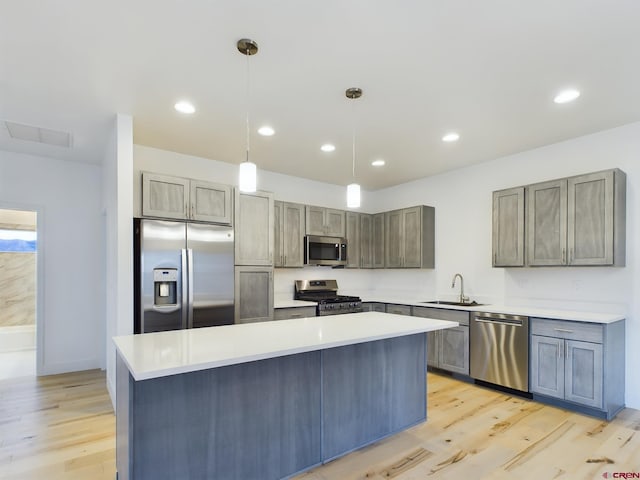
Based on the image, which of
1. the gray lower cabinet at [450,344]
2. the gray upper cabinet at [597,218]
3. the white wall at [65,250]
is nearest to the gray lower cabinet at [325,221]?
the gray lower cabinet at [450,344]

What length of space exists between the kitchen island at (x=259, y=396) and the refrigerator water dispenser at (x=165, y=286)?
3.77 ft

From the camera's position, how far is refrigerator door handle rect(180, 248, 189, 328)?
3529 mm

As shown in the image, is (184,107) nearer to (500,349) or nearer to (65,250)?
(65,250)

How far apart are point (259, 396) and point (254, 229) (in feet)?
8.14

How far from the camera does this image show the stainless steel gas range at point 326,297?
4809 mm

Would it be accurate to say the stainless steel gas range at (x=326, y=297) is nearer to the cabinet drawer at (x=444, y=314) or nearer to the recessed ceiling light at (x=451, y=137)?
the cabinet drawer at (x=444, y=314)

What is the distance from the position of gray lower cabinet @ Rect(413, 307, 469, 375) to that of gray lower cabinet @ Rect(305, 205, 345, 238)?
5.64 ft

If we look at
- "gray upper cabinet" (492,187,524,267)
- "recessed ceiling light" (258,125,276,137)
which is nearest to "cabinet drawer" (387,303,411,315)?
"gray upper cabinet" (492,187,524,267)

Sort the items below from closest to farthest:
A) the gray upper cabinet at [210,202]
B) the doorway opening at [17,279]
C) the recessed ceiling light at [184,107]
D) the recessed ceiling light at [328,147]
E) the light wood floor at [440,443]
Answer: the light wood floor at [440,443], the recessed ceiling light at [184,107], the gray upper cabinet at [210,202], the recessed ceiling light at [328,147], the doorway opening at [17,279]

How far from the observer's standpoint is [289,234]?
4980 millimetres

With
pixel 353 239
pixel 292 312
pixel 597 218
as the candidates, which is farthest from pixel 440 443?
pixel 353 239

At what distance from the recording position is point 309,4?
1.89 m

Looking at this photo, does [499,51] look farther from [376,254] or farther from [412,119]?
[376,254]

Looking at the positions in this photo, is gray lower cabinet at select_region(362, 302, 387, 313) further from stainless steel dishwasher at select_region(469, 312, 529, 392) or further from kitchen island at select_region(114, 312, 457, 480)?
kitchen island at select_region(114, 312, 457, 480)
